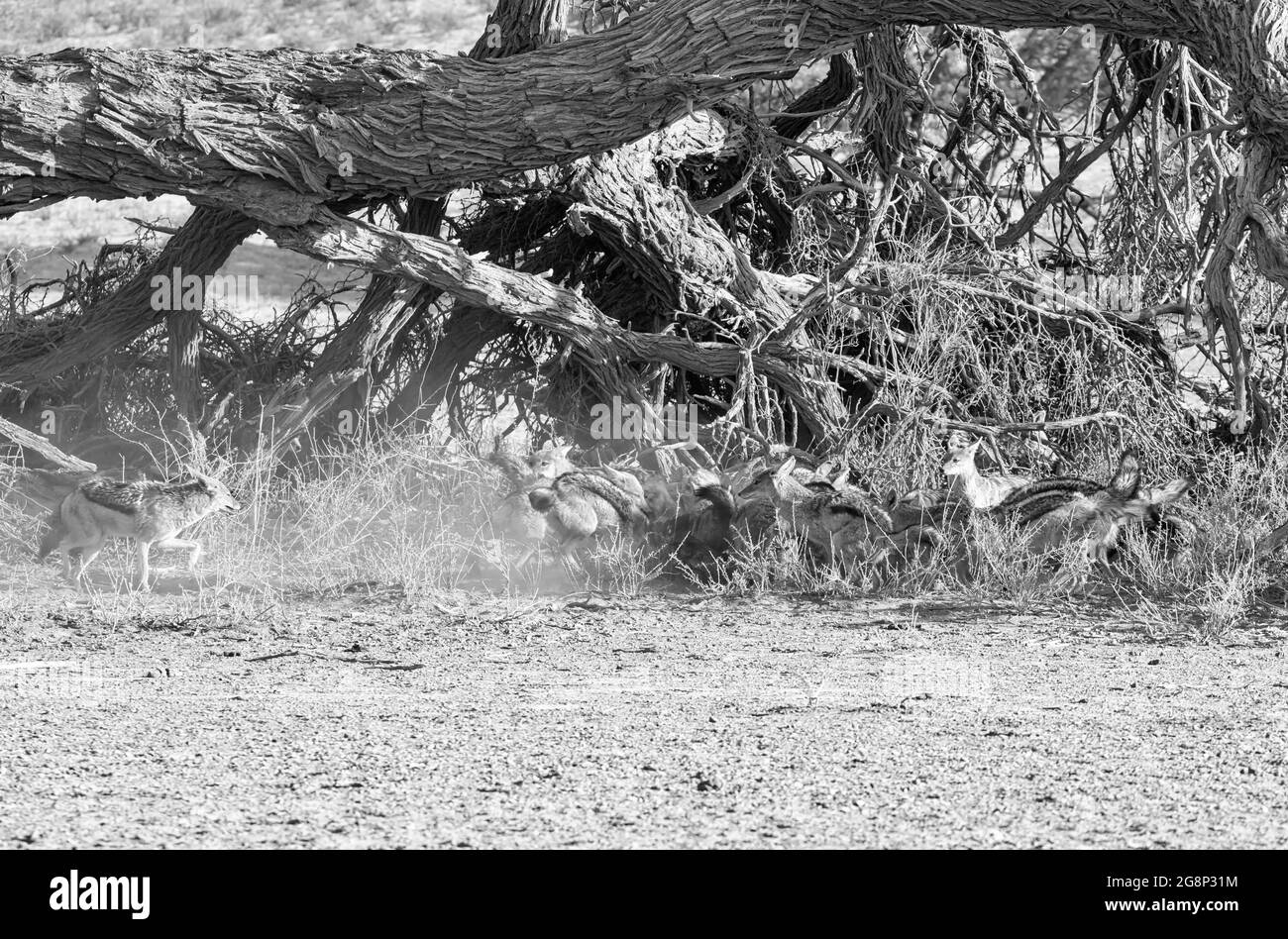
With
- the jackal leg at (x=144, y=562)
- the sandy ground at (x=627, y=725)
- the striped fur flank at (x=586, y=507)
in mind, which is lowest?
the sandy ground at (x=627, y=725)

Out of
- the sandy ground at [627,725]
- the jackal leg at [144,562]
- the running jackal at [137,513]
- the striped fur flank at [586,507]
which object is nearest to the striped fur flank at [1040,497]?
the sandy ground at [627,725]

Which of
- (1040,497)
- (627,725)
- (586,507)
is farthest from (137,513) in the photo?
(1040,497)

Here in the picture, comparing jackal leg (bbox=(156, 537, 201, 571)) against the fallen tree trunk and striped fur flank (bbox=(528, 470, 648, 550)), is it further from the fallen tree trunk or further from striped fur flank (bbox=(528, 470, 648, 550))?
the fallen tree trunk

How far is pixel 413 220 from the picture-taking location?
12.2 meters

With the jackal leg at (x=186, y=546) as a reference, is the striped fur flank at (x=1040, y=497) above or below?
above

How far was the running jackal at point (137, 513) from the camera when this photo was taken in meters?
9.23

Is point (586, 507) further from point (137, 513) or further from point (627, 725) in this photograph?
point (627, 725)

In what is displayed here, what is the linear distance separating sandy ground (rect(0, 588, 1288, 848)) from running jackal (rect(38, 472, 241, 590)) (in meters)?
0.40

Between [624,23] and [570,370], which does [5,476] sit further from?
[624,23]

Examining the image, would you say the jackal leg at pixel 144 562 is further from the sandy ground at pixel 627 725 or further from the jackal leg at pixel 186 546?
the sandy ground at pixel 627 725

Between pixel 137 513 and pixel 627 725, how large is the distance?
4.11m

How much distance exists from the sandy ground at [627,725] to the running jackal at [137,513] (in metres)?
0.40

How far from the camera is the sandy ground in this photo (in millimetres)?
4859

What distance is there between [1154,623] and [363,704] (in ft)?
13.8
